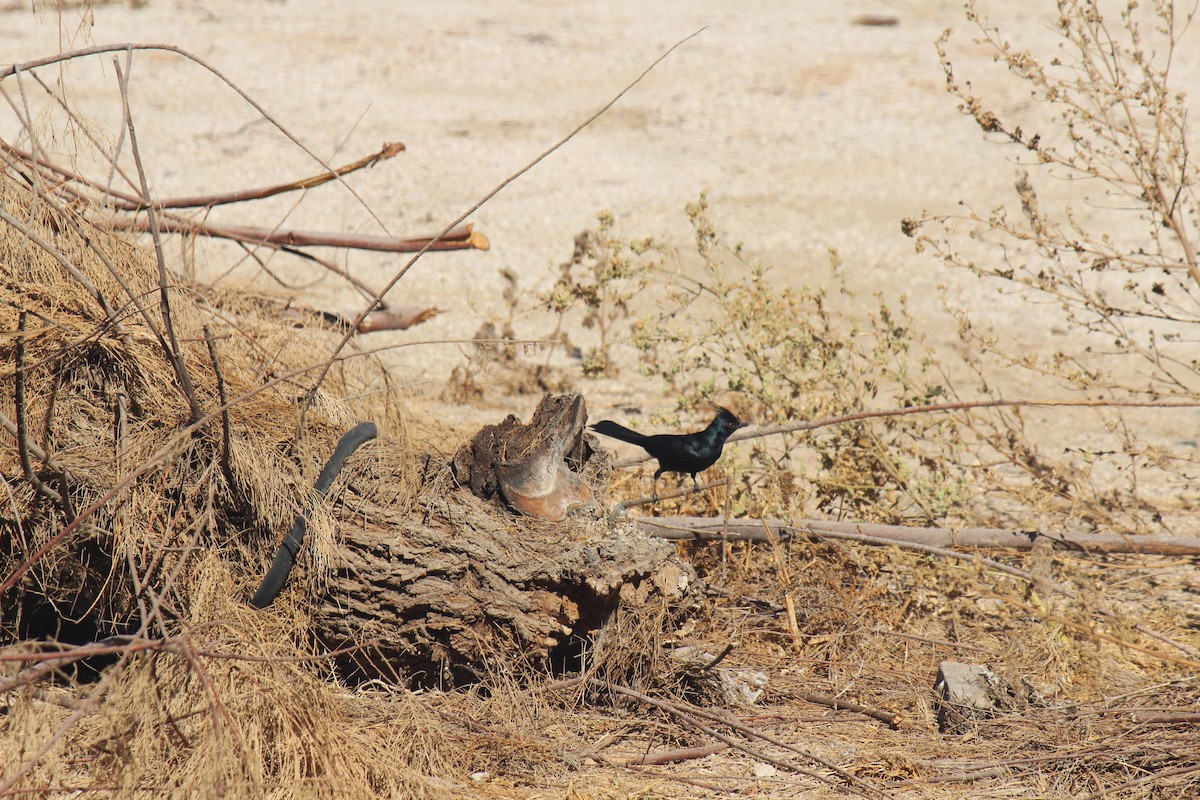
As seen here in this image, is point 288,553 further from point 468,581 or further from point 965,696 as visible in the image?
point 965,696

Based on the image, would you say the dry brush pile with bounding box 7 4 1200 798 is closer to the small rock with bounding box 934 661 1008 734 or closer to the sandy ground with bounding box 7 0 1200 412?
the small rock with bounding box 934 661 1008 734

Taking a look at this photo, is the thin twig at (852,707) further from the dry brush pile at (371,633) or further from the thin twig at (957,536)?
the thin twig at (957,536)

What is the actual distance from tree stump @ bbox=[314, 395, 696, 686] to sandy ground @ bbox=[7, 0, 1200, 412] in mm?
3420

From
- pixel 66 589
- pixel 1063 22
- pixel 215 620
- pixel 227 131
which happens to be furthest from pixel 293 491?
pixel 227 131

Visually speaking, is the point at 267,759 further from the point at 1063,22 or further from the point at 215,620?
the point at 1063,22

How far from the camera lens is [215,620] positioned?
270 centimetres

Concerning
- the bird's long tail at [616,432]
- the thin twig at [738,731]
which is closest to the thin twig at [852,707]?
the thin twig at [738,731]

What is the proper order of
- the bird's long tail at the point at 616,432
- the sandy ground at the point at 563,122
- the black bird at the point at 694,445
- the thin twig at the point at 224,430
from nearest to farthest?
the thin twig at the point at 224,430 → the bird's long tail at the point at 616,432 → the black bird at the point at 694,445 → the sandy ground at the point at 563,122

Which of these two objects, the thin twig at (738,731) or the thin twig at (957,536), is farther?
the thin twig at (957,536)

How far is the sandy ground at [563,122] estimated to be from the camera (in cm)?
795

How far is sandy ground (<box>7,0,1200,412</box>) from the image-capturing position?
795 cm

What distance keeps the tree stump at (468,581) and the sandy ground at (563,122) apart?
3420mm

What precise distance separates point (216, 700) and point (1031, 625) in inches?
106

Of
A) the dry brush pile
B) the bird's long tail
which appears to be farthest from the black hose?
the bird's long tail
